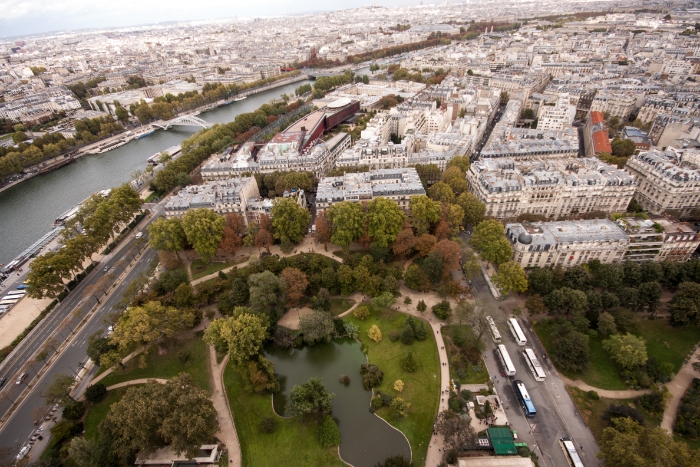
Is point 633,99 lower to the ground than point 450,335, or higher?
higher

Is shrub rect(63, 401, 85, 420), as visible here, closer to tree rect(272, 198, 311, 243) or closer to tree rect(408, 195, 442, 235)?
tree rect(272, 198, 311, 243)

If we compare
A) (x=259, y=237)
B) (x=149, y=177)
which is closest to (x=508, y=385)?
(x=259, y=237)

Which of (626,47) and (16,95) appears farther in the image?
(626,47)

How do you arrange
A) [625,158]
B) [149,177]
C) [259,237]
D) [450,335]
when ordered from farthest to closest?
1. [149,177]
2. [625,158]
3. [259,237]
4. [450,335]

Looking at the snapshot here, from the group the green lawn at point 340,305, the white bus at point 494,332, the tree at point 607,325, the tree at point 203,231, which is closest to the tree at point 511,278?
the white bus at point 494,332

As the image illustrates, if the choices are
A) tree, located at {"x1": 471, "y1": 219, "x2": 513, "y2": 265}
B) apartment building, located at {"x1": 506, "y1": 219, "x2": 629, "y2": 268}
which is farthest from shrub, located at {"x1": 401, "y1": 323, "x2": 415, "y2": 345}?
apartment building, located at {"x1": 506, "y1": 219, "x2": 629, "y2": 268}

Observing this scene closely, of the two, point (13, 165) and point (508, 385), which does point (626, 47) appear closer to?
point (508, 385)

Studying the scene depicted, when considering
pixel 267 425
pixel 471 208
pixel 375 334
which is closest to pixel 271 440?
pixel 267 425
